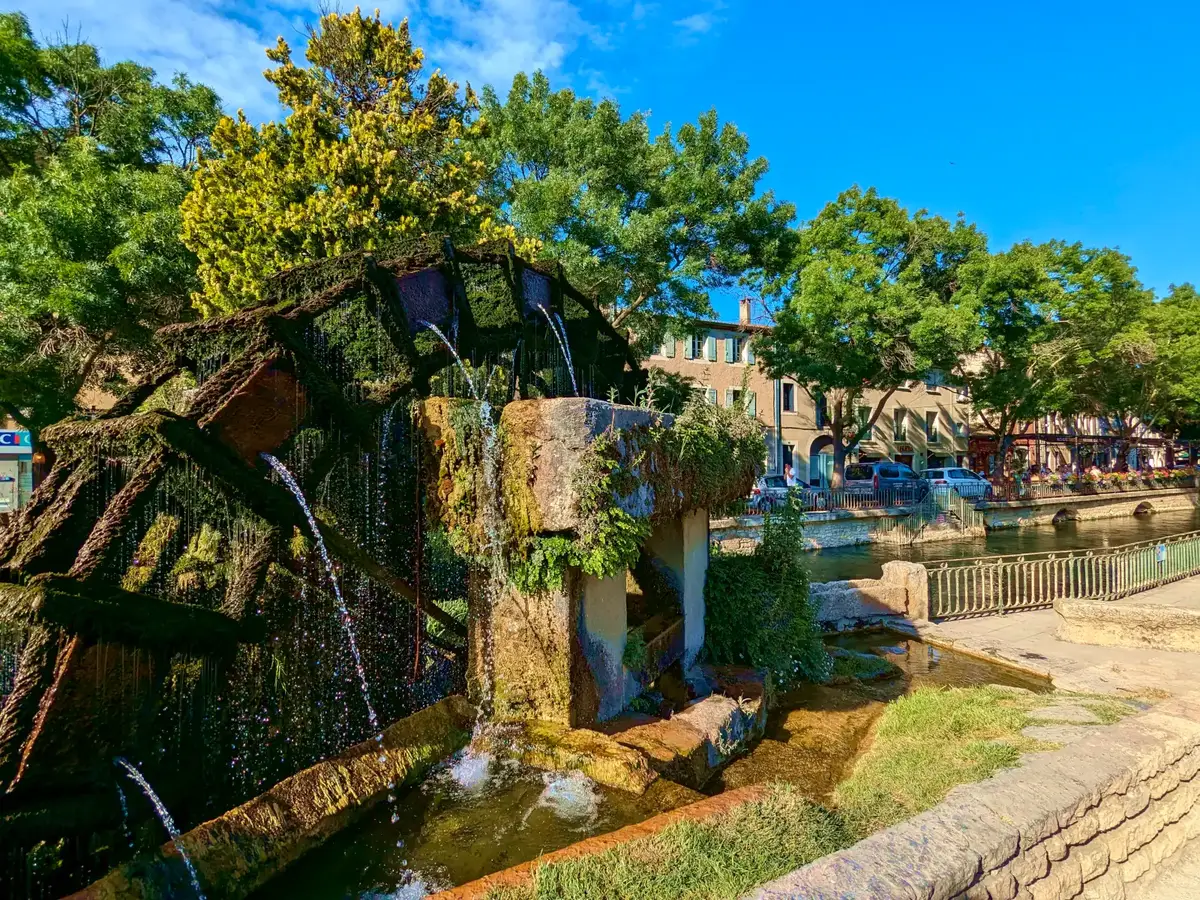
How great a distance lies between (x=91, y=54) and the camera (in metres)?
15.0

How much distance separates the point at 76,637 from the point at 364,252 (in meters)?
3.21

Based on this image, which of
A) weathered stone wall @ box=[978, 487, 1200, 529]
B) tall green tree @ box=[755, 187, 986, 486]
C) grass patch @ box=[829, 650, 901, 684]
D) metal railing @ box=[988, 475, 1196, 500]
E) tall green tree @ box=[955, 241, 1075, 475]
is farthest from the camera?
metal railing @ box=[988, 475, 1196, 500]

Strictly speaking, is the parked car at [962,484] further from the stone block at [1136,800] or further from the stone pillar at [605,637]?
the stone pillar at [605,637]

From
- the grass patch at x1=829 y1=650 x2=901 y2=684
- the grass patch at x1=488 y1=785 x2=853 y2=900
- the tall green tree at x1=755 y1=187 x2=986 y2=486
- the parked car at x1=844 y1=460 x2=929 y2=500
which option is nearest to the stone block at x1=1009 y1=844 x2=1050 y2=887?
the grass patch at x1=488 y1=785 x2=853 y2=900

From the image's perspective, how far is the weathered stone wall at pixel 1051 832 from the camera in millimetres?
2387

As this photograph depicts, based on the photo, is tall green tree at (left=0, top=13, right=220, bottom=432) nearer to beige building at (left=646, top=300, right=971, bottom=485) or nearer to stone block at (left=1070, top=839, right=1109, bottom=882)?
stone block at (left=1070, top=839, right=1109, bottom=882)

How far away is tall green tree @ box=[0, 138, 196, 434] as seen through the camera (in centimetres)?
1069

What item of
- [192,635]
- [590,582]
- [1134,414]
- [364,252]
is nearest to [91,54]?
[364,252]

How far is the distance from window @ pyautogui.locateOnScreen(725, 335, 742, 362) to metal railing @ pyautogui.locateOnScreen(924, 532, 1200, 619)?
880 inches

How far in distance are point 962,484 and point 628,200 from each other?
2166 cm

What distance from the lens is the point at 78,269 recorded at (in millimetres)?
10516

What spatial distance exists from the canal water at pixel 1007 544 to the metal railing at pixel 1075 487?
154 centimetres

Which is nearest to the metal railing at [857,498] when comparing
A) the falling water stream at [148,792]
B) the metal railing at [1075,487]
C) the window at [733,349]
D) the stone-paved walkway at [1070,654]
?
the metal railing at [1075,487]

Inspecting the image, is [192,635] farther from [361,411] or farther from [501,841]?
[501,841]
